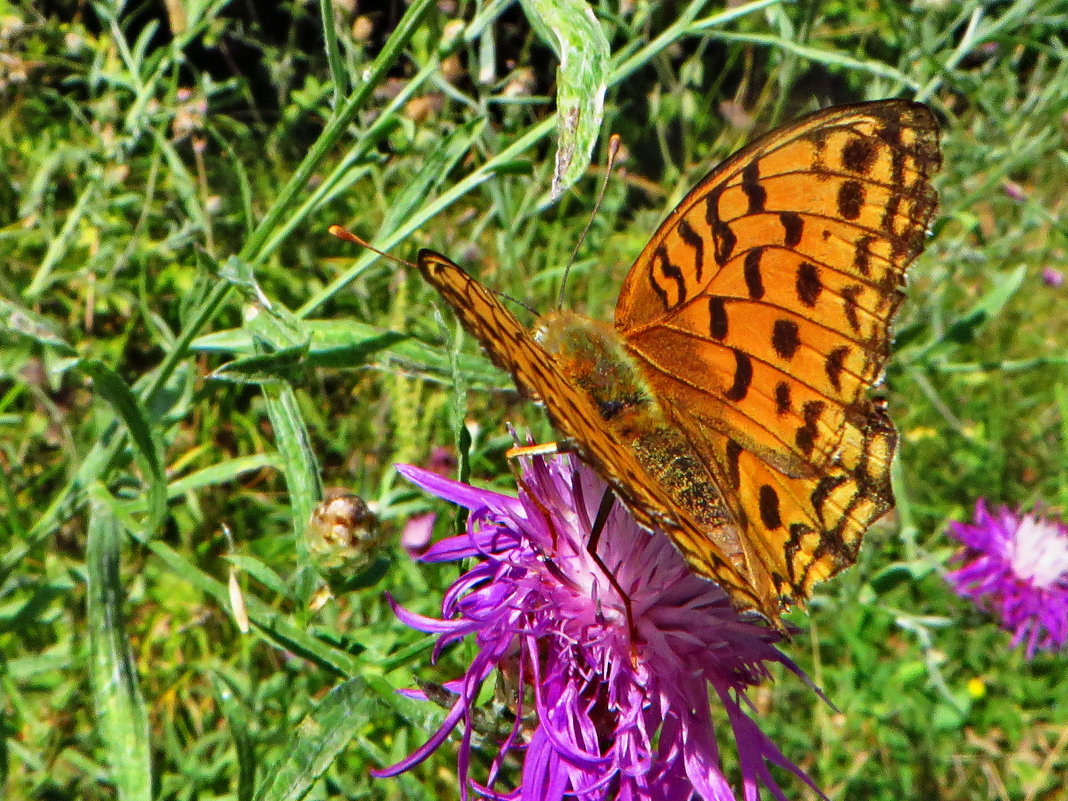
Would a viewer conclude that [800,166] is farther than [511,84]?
No

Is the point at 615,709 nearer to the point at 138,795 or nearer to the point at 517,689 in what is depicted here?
the point at 517,689

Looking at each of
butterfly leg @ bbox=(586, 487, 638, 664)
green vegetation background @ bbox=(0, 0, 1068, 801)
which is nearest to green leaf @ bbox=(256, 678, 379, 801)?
green vegetation background @ bbox=(0, 0, 1068, 801)

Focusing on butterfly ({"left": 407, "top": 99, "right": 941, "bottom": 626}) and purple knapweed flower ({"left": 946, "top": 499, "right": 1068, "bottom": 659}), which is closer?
butterfly ({"left": 407, "top": 99, "right": 941, "bottom": 626})

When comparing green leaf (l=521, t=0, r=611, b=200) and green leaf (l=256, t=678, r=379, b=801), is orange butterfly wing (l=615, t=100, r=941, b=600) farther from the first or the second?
green leaf (l=256, t=678, r=379, b=801)

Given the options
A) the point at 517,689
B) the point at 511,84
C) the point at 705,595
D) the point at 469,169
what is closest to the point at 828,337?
the point at 705,595

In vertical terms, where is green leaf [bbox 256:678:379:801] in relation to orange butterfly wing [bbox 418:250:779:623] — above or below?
below

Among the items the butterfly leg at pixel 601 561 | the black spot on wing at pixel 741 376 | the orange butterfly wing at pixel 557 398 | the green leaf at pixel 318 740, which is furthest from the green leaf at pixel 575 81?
the green leaf at pixel 318 740

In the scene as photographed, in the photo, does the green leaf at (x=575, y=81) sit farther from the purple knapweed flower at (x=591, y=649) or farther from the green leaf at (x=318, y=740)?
the green leaf at (x=318, y=740)
